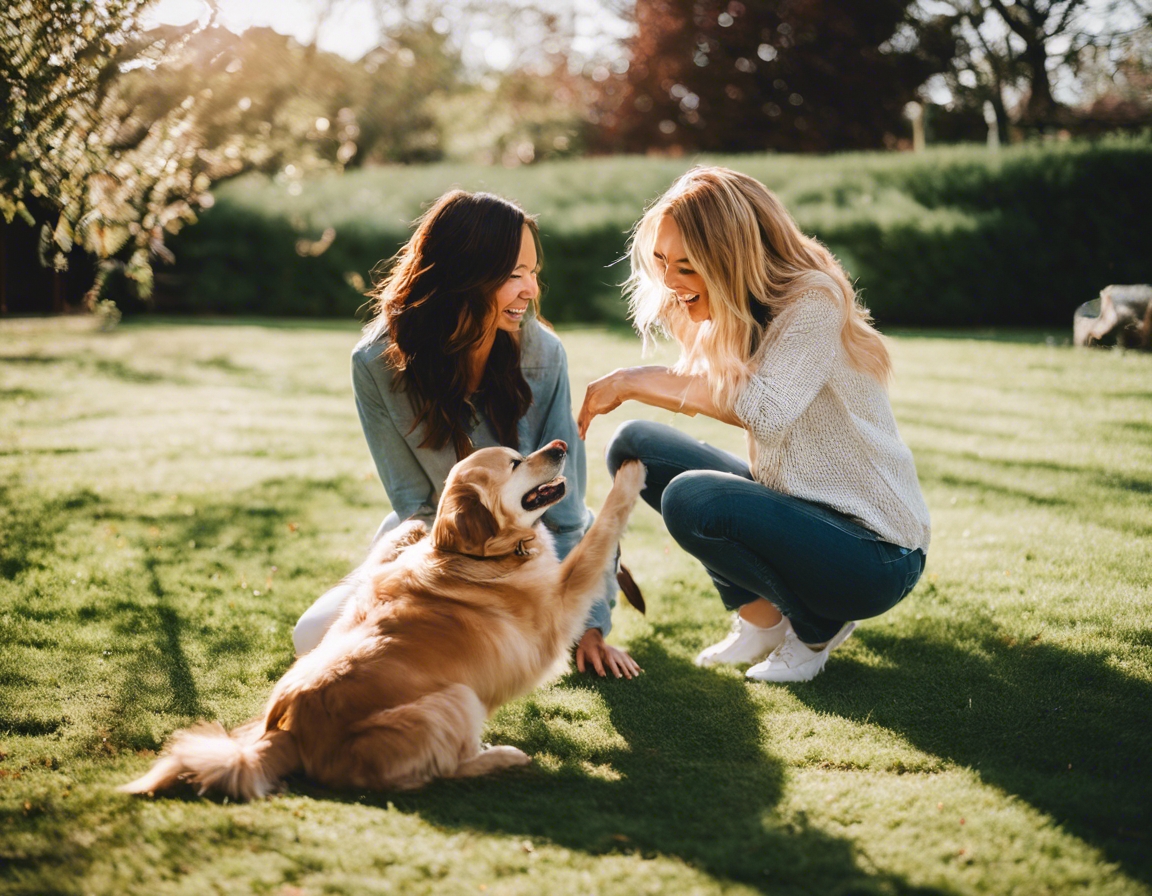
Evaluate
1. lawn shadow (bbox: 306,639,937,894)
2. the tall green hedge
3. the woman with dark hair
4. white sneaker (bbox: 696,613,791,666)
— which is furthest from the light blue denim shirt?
the tall green hedge

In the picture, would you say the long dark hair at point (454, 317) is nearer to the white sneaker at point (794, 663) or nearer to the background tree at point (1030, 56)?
the white sneaker at point (794, 663)

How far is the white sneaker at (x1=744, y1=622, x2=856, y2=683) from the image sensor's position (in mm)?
3377

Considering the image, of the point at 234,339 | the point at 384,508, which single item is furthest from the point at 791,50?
the point at 384,508

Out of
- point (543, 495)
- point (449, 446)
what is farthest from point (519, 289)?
point (543, 495)

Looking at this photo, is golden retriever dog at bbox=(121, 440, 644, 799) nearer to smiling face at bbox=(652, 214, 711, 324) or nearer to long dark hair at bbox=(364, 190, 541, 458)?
long dark hair at bbox=(364, 190, 541, 458)

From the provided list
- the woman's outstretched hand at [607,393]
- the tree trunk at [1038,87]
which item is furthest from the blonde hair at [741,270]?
the tree trunk at [1038,87]

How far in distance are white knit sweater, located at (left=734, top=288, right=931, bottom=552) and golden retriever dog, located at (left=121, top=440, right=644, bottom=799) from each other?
598 mm

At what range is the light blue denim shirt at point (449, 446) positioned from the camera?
11.8ft

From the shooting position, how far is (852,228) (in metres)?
12.6

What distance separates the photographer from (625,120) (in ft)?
74.5

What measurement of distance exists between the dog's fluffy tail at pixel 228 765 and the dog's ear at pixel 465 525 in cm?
76

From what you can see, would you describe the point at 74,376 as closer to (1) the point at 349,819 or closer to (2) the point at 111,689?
(2) the point at 111,689

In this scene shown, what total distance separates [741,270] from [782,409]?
1.74 ft

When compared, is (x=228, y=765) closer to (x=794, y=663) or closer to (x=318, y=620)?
(x=318, y=620)
